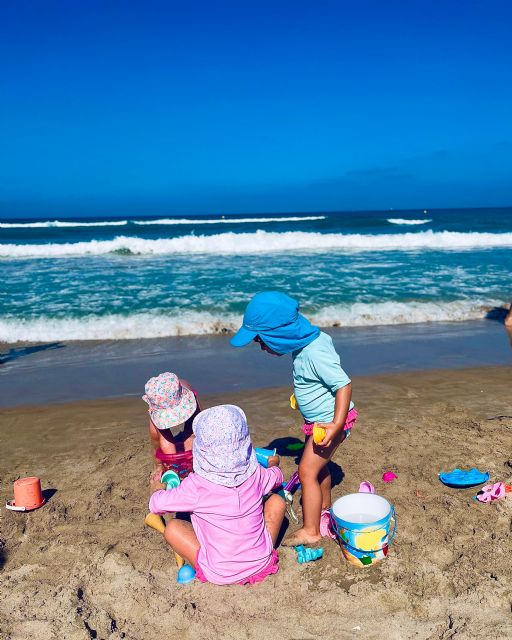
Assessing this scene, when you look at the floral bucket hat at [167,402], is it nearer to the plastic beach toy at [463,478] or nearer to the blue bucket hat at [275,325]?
the blue bucket hat at [275,325]

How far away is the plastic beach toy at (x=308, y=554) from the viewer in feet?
11.0

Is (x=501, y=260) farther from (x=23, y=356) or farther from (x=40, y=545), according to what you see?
(x=40, y=545)

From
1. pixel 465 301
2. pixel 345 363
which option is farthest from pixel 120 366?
pixel 465 301

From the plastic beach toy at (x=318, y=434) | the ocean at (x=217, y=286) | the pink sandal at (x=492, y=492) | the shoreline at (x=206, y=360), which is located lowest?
Answer: the ocean at (x=217, y=286)

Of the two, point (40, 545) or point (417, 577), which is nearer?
point (417, 577)

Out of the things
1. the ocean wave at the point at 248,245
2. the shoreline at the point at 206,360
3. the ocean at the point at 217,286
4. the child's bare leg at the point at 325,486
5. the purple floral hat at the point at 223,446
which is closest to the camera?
the purple floral hat at the point at 223,446

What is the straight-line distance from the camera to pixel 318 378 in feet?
11.5

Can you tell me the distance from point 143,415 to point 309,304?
5869 millimetres

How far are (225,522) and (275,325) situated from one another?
110 cm

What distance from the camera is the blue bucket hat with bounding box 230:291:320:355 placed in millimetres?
3404

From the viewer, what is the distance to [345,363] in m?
7.71

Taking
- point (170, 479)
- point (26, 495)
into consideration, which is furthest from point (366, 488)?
point (26, 495)

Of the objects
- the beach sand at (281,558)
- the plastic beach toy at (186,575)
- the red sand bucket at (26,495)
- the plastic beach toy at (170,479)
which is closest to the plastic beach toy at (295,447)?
the beach sand at (281,558)

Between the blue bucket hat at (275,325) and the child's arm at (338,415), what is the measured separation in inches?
14.3
